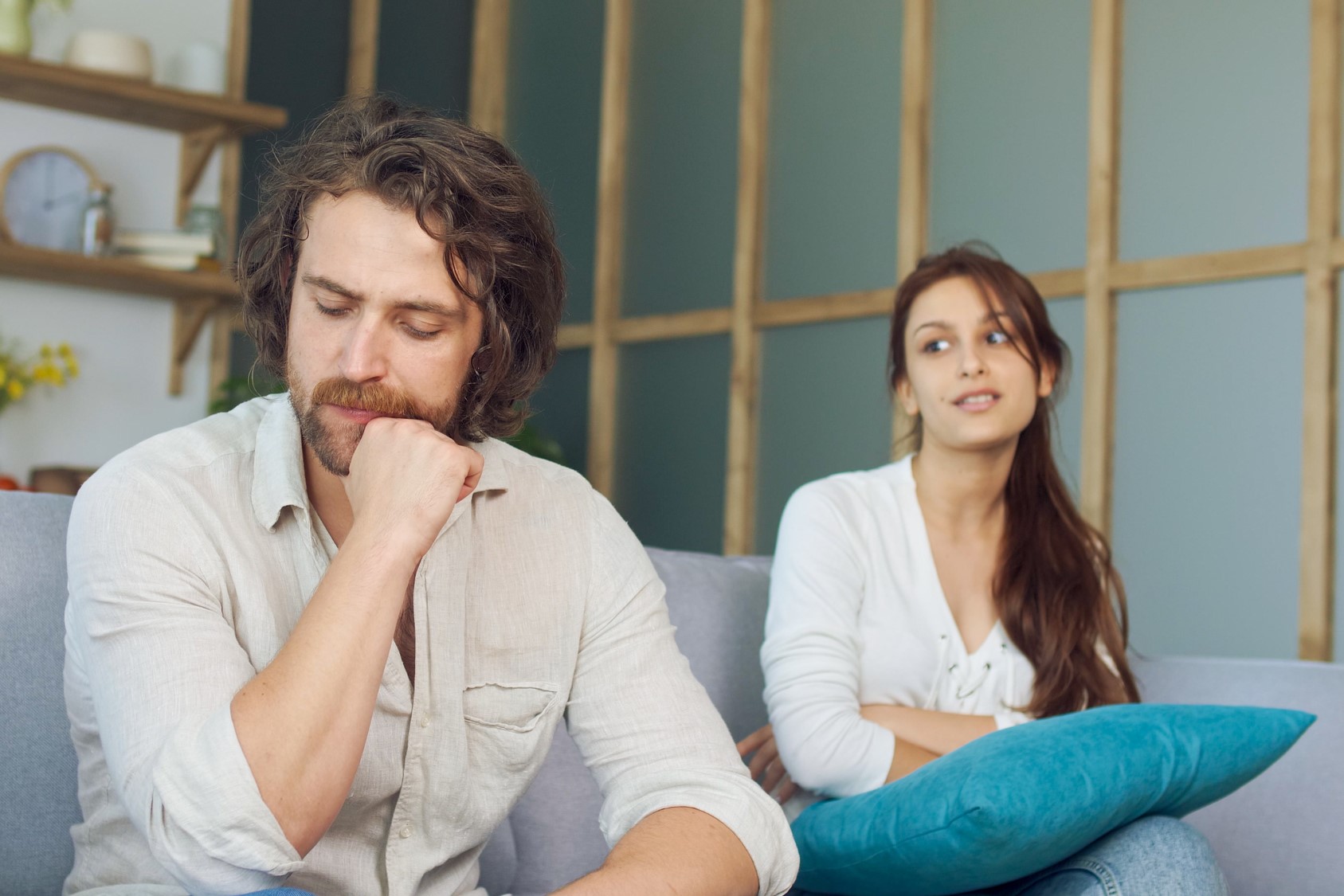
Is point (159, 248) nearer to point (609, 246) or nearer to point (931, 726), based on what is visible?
point (609, 246)

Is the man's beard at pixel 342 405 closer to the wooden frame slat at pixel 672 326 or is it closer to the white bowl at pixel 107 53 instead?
the wooden frame slat at pixel 672 326

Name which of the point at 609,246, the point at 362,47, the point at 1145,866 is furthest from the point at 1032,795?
the point at 362,47

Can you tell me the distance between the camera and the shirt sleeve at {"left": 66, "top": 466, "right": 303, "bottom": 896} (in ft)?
3.29

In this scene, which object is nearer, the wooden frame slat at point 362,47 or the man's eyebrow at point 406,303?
the man's eyebrow at point 406,303

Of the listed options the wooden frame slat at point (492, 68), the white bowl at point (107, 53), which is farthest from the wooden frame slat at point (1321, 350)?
the white bowl at point (107, 53)

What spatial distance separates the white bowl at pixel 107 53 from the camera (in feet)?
→ 13.4

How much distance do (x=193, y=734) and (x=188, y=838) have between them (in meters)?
0.07

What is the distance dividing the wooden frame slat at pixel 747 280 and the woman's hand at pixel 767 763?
230 centimetres

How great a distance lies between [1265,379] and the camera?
3.13 m

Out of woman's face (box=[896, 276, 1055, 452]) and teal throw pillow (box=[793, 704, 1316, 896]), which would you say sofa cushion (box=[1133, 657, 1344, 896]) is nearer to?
teal throw pillow (box=[793, 704, 1316, 896])

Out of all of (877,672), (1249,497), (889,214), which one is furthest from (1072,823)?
(889,214)

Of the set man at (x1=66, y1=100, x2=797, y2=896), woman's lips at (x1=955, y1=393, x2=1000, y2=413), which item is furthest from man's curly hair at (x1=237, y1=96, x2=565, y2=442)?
woman's lips at (x1=955, y1=393, x2=1000, y2=413)

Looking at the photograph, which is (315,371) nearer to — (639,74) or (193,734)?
(193,734)

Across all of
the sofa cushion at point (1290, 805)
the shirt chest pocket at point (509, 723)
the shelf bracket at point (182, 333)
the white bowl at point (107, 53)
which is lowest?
the sofa cushion at point (1290, 805)
